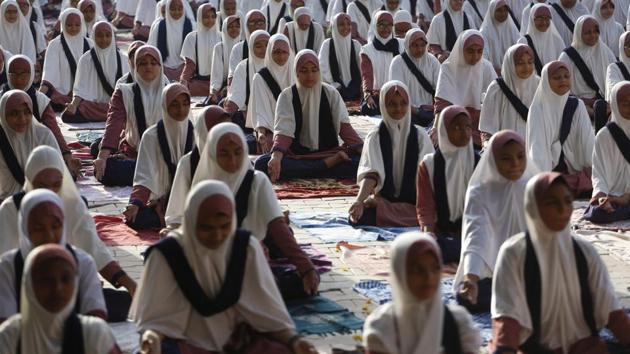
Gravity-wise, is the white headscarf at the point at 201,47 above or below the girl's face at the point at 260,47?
below

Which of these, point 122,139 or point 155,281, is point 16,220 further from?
point 122,139

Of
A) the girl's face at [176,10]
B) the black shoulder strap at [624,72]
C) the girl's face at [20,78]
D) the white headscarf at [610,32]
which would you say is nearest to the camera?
the girl's face at [20,78]

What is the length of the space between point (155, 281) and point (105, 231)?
3.30 metres

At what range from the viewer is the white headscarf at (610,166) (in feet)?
28.7

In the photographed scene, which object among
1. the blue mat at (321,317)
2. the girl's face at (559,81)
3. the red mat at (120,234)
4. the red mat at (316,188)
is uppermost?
the girl's face at (559,81)

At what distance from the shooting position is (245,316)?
17.9 ft

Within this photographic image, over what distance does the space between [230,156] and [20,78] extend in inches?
177

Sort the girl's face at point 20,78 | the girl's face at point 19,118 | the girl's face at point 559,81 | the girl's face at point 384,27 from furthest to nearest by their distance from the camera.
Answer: the girl's face at point 384,27
the girl's face at point 20,78
the girl's face at point 559,81
the girl's face at point 19,118

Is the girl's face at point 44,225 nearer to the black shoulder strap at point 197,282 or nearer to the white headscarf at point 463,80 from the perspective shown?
the black shoulder strap at point 197,282

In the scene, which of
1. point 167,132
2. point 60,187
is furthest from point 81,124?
point 60,187

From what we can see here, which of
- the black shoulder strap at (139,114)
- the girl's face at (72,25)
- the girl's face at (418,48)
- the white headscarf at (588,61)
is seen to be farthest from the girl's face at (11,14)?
the white headscarf at (588,61)

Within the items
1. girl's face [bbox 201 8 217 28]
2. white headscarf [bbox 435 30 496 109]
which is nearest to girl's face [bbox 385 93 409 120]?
white headscarf [bbox 435 30 496 109]

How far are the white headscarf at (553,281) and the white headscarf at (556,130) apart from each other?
13.3 ft

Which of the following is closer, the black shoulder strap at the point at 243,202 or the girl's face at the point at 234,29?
the black shoulder strap at the point at 243,202
